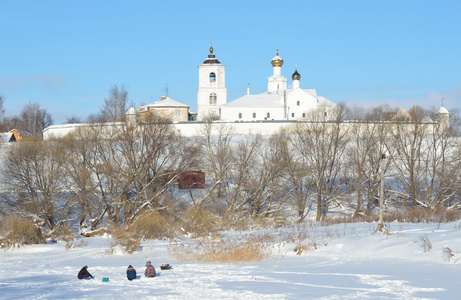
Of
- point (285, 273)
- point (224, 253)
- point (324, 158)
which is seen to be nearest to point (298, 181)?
point (324, 158)

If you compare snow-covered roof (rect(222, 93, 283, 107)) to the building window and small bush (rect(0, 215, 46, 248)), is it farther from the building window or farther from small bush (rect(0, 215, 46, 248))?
small bush (rect(0, 215, 46, 248))

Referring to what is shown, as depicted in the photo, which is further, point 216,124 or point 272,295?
point 216,124

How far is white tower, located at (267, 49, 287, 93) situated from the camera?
78000mm

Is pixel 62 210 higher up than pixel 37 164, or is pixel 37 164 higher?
pixel 37 164

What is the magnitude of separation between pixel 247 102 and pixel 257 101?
146cm

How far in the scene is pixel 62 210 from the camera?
31438 mm

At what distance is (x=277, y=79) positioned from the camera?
78062 mm

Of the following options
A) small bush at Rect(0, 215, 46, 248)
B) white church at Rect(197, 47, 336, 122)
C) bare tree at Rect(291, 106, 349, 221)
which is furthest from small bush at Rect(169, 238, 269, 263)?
white church at Rect(197, 47, 336, 122)

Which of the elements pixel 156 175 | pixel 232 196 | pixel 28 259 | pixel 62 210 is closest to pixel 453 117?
pixel 232 196

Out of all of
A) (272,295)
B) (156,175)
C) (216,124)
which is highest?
(216,124)

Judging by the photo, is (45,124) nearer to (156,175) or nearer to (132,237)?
(156,175)

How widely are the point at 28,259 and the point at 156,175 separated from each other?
16.3m

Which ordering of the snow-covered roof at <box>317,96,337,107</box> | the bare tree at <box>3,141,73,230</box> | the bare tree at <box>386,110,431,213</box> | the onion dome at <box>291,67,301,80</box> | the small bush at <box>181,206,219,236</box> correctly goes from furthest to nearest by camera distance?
the onion dome at <box>291,67,301,80</box>
the snow-covered roof at <box>317,96,337,107</box>
the bare tree at <box>386,110,431,213</box>
the bare tree at <box>3,141,73,230</box>
the small bush at <box>181,206,219,236</box>

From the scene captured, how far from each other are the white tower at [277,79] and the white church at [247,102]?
4447 millimetres
